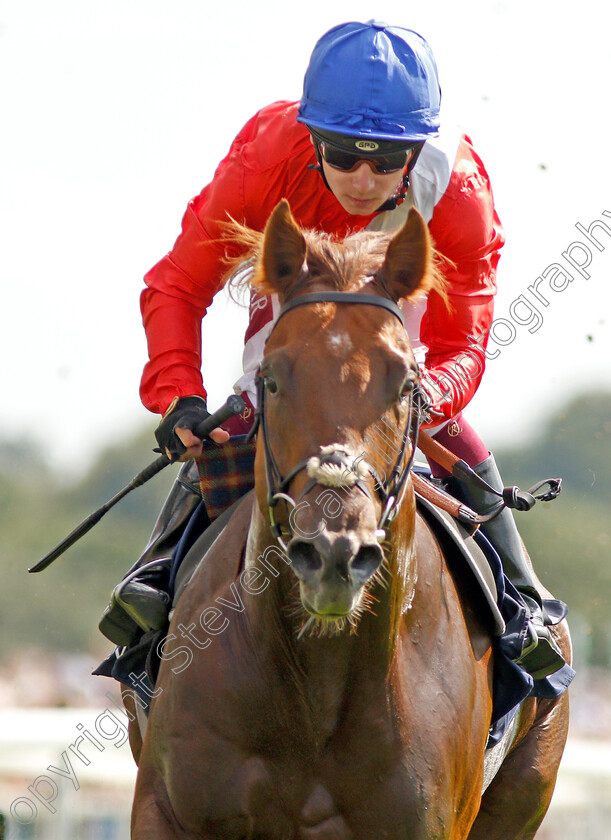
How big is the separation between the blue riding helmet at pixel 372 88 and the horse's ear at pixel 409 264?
1.93 feet

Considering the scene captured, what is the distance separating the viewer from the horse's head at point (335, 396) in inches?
120

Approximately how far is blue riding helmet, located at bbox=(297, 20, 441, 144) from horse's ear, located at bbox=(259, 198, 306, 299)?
0.63 metres

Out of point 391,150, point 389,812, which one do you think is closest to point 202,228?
point 391,150

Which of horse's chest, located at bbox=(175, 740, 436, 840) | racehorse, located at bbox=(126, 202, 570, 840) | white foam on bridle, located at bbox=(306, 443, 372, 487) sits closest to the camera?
white foam on bridle, located at bbox=(306, 443, 372, 487)

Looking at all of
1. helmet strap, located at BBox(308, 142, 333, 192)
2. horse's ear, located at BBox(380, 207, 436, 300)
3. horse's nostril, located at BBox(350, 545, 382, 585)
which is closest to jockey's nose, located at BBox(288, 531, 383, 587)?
horse's nostril, located at BBox(350, 545, 382, 585)

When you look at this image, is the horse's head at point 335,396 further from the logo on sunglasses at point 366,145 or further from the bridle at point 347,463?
the logo on sunglasses at point 366,145

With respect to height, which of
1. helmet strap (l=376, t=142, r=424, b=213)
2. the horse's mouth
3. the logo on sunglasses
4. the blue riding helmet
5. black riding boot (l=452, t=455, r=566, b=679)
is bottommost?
black riding boot (l=452, t=455, r=566, b=679)

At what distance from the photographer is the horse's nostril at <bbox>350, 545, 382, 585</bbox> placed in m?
3.02

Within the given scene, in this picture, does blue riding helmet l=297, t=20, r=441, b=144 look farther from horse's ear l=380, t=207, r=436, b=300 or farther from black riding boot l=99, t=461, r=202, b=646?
black riding boot l=99, t=461, r=202, b=646

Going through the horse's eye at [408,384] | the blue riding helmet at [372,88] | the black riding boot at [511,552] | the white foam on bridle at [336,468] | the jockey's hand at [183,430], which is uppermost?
the blue riding helmet at [372,88]

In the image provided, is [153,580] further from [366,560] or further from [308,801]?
[366,560]

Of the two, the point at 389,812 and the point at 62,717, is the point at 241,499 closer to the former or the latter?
the point at 389,812

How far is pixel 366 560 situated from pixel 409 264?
3.35ft

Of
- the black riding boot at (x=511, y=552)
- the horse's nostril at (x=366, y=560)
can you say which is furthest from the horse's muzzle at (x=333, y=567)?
the black riding boot at (x=511, y=552)
